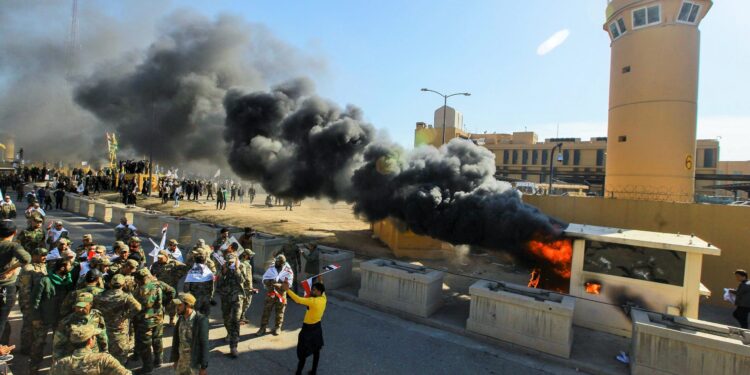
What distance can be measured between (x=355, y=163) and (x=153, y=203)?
17.1 metres

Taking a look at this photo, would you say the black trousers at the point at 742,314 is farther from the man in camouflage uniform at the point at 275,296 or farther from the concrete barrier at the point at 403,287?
the man in camouflage uniform at the point at 275,296

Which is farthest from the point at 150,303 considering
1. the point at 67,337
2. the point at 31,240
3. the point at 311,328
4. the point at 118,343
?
the point at 31,240

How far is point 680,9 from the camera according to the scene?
15.2 metres

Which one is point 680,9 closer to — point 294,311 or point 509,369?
point 509,369

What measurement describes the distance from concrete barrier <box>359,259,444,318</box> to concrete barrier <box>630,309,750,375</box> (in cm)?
334

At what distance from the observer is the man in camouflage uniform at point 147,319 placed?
5.02 metres

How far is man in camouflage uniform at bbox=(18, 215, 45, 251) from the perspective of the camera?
7070 millimetres

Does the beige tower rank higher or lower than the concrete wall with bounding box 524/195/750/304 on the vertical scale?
higher

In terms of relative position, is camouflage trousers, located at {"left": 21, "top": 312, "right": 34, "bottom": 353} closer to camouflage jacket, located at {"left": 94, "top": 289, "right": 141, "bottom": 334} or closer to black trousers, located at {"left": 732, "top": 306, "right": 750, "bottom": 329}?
camouflage jacket, located at {"left": 94, "top": 289, "right": 141, "bottom": 334}

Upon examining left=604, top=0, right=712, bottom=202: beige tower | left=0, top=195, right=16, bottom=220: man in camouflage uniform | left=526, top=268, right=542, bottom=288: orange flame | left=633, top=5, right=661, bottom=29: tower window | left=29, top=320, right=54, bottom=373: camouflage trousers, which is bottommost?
left=29, top=320, right=54, bottom=373: camouflage trousers

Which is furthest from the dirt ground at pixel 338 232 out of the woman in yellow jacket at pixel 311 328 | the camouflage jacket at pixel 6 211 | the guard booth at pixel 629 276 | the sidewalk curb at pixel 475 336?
the camouflage jacket at pixel 6 211

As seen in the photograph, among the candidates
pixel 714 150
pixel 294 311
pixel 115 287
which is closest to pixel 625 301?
pixel 294 311

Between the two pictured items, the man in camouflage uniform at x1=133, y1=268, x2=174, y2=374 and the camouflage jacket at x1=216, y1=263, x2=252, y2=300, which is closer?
the man in camouflage uniform at x1=133, y1=268, x2=174, y2=374

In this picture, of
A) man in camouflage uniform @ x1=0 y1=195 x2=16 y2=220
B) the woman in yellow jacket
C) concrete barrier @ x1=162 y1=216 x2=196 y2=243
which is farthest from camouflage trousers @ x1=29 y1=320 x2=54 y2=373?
concrete barrier @ x1=162 y1=216 x2=196 y2=243
